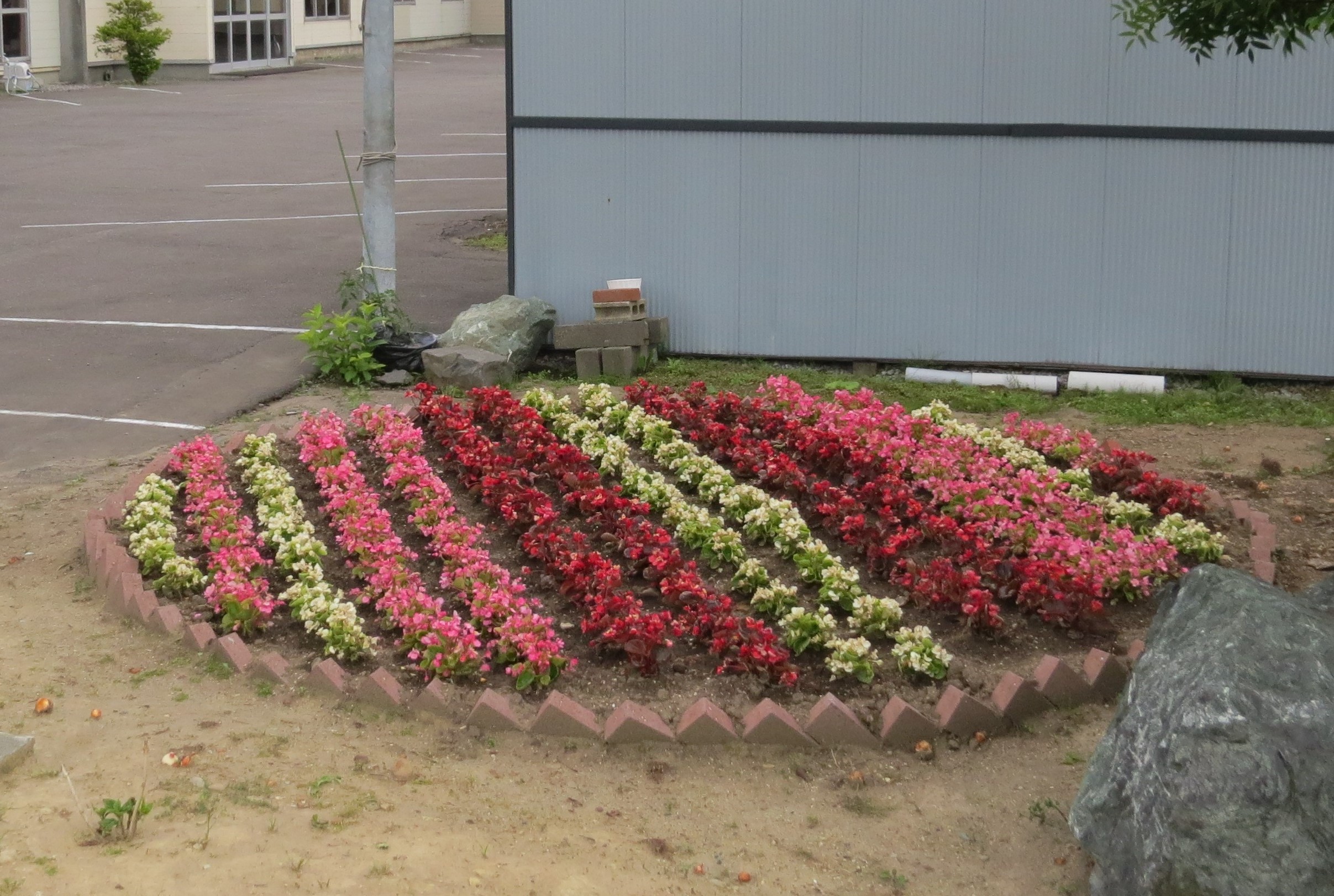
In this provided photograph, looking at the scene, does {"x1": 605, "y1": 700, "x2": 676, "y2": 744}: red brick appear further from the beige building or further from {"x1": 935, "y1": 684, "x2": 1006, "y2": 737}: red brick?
the beige building

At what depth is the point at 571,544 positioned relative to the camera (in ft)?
23.9

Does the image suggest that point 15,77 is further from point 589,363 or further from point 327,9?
point 589,363

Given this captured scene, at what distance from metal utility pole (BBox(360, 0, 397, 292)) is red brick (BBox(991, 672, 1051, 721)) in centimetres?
714

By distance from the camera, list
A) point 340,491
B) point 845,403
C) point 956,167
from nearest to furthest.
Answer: point 340,491
point 845,403
point 956,167

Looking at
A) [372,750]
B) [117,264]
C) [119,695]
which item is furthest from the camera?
[117,264]

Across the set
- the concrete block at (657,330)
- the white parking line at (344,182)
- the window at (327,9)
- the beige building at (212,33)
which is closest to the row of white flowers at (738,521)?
the concrete block at (657,330)

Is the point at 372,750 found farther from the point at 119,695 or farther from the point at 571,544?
the point at 571,544

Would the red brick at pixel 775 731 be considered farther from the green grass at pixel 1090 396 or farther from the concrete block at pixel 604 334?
the concrete block at pixel 604 334

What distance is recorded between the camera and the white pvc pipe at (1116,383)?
37.0ft

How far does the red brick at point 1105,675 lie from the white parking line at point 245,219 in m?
14.5

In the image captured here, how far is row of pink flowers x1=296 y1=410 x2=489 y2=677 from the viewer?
245 inches

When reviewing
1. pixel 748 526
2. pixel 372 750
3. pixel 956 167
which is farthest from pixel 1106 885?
pixel 956 167

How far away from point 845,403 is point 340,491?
3.25m

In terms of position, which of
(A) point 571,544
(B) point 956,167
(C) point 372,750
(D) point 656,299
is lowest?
(C) point 372,750
